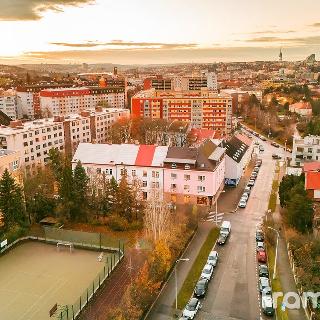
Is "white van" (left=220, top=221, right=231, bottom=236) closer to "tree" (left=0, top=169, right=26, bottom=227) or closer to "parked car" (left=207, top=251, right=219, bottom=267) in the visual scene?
"parked car" (left=207, top=251, right=219, bottom=267)

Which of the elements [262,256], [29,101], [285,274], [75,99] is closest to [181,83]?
[75,99]

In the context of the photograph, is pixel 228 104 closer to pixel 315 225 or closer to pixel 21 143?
Answer: pixel 21 143

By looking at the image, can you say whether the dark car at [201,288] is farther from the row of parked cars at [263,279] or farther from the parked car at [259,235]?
the parked car at [259,235]

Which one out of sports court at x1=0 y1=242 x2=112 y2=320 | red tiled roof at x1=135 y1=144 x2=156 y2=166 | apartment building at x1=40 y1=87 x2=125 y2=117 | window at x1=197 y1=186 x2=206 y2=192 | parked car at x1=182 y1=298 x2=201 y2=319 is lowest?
sports court at x1=0 y1=242 x2=112 y2=320

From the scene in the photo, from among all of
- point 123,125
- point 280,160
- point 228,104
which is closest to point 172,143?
point 123,125

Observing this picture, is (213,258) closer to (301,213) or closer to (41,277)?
(301,213)

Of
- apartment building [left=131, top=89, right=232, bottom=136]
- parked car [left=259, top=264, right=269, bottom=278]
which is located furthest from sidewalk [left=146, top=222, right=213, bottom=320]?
apartment building [left=131, top=89, right=232, bottom=136]
